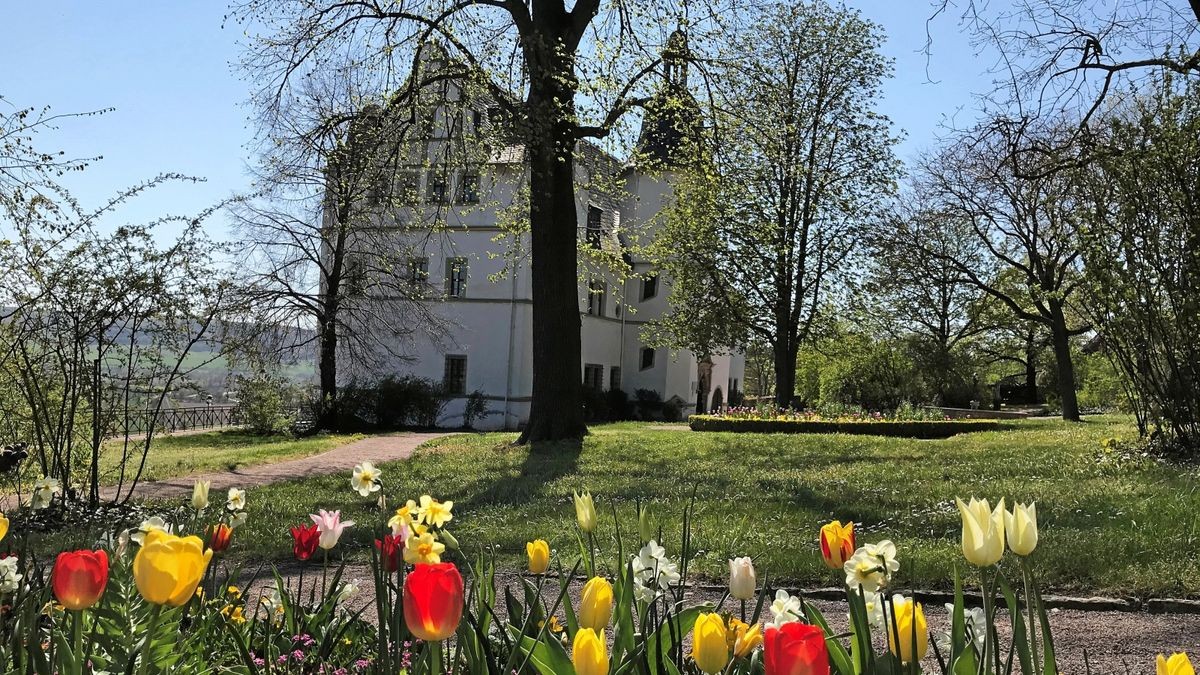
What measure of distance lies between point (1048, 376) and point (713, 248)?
2441 cm

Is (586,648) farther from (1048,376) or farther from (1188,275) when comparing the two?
(1048,376)

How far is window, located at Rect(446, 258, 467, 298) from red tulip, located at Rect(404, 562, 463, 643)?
108ft

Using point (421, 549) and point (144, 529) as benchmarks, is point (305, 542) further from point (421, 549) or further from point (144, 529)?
point (421, 549)

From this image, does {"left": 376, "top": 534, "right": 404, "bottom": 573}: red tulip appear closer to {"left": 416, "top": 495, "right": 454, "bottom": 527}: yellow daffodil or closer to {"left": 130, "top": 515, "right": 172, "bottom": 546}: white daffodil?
{"left": 416, "top": 495, "right": 454, "bottom": 527}: yellow daffodil

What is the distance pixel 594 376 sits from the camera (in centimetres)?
3669

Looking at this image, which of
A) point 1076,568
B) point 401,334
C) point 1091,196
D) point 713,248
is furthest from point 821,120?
point 1076,568

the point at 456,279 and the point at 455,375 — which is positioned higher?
the point at 456,279

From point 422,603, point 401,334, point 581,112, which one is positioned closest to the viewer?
point 422,603

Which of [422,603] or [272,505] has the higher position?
[422,603]

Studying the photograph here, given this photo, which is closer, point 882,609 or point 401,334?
point 882,609

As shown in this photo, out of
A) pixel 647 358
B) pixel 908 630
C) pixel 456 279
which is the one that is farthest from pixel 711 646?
pixel 647 358

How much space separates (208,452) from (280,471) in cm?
632

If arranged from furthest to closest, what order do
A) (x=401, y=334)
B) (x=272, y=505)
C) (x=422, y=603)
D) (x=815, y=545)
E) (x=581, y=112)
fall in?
(x=401, y=334)
(x=581, y=112)
(x=272, y=505)
(x=815, y=545)
(x=422, y=603)

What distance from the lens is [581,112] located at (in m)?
15.6
